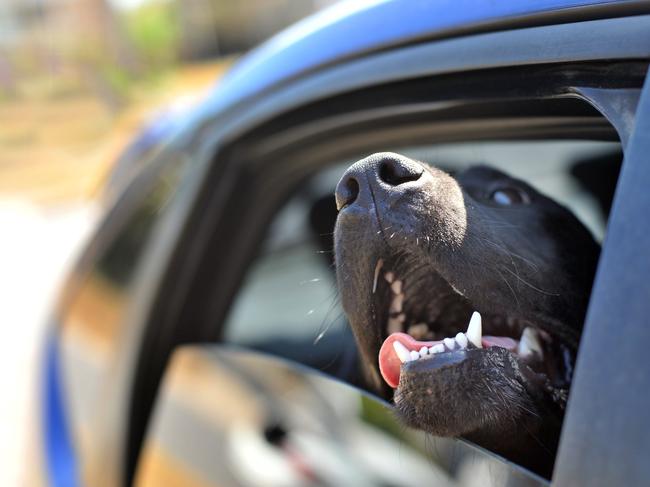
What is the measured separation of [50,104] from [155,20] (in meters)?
6.90

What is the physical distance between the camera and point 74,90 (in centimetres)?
2058

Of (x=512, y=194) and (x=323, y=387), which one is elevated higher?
(x=512, y=194)

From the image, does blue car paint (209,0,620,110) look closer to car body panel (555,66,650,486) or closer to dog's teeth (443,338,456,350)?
car body panel (555,66,650,486)

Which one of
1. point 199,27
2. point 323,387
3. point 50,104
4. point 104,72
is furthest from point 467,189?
point 199,27

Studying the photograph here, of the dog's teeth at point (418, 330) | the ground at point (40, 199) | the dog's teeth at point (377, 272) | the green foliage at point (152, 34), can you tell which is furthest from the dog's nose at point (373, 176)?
the green foliage at point (152, 34)

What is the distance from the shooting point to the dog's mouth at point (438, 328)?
1.47 m

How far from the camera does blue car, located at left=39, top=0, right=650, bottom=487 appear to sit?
3.46ft

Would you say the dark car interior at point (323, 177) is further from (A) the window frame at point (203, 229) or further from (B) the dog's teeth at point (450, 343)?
(B) the dog's teeth at point (450, 343)

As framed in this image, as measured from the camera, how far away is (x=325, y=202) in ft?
8.63

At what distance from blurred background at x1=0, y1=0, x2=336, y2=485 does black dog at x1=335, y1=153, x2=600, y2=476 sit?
618cm

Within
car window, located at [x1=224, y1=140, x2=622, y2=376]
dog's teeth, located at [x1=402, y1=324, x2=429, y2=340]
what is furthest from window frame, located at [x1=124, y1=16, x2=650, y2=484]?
dog's teeth, located at [x1=402, y1=324, x2=429, y2=340]

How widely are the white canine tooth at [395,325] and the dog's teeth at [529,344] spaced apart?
0.80ft

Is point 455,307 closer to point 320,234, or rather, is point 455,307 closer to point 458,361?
point 458,361

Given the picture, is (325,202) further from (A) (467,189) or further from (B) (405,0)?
(B) (405,0)
